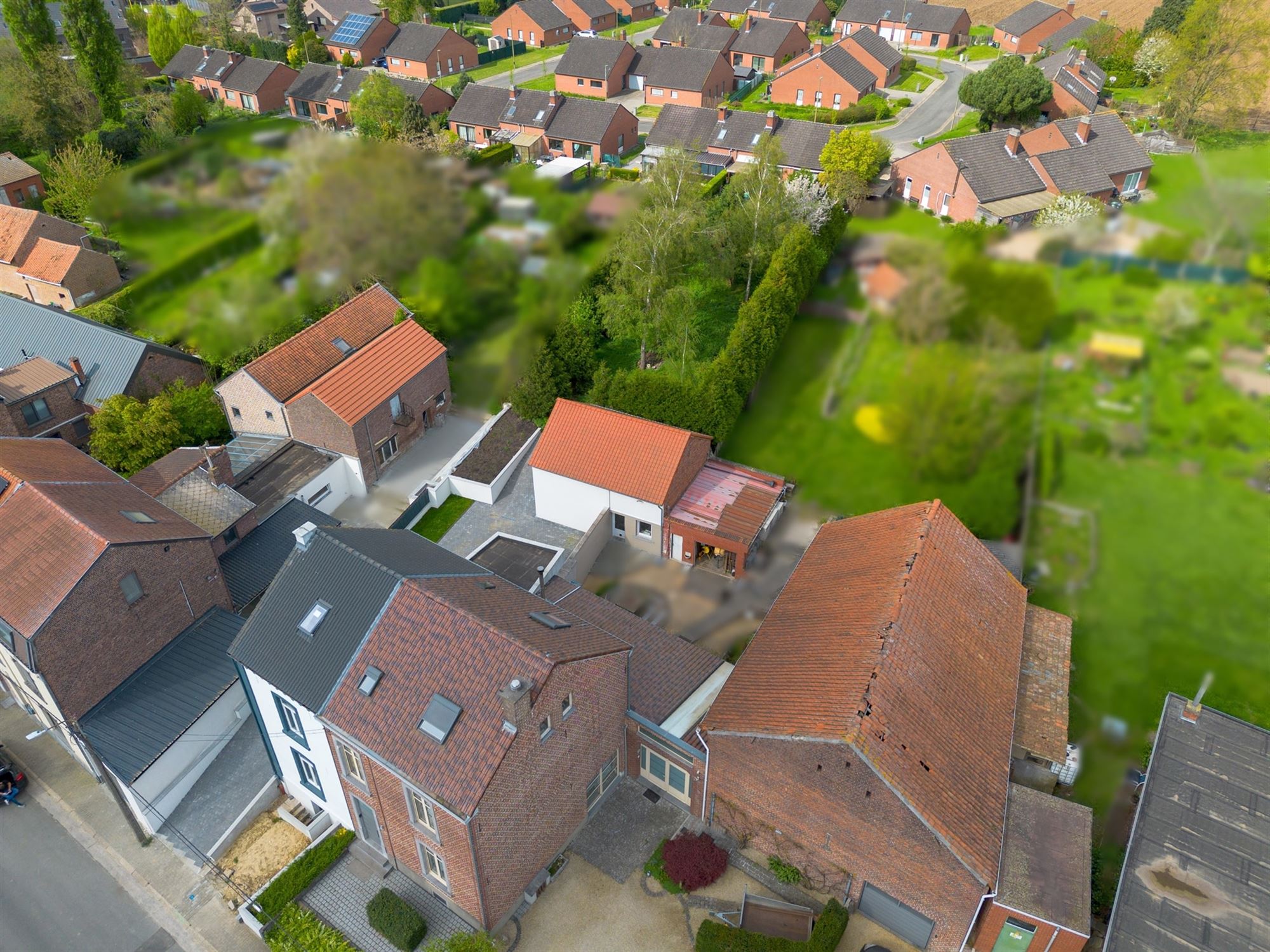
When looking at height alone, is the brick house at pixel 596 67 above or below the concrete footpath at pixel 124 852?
above

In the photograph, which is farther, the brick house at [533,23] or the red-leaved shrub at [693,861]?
the brick house at [533,23]

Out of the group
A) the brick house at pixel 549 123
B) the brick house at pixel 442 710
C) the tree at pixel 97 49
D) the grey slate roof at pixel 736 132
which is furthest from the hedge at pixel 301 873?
the tree at pixel 97 49

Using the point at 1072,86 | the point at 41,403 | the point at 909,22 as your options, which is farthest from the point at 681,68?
the point at 41,403

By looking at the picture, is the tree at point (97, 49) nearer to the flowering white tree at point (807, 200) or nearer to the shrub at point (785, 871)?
the flowering white tree at point (807, 200)

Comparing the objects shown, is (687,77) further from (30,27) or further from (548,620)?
(548,620)

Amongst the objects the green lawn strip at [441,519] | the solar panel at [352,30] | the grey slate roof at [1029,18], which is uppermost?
the grey slate roof at [1029,18]

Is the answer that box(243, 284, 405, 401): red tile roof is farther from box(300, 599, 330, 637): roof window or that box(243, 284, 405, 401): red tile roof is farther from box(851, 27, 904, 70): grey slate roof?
box(851, 27, 904, 70): grey slate roof
